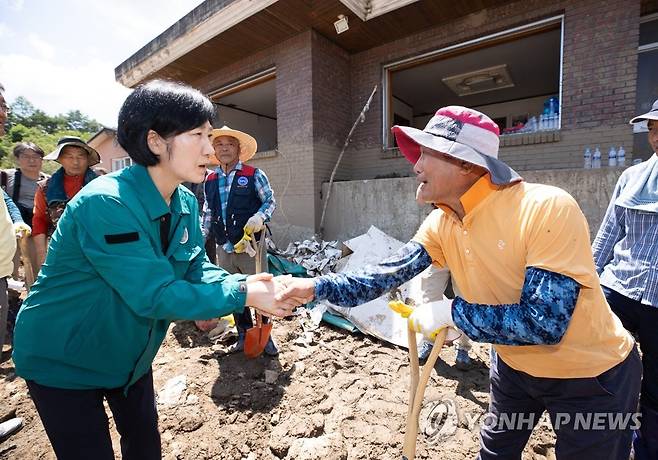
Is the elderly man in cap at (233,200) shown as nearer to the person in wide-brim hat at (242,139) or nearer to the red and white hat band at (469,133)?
the person in wide-brim hat at (242,139)

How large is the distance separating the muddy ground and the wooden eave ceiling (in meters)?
5.24

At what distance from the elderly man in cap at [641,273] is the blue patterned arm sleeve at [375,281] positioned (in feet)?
4.14

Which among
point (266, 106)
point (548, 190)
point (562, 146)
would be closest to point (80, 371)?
point (548, 190)

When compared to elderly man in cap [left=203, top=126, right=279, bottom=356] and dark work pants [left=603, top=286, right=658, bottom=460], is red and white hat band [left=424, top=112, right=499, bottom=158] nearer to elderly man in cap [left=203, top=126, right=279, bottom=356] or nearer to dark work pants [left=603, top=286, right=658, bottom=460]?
dark work pants [left=603, top=286, right=658, bottom=460]

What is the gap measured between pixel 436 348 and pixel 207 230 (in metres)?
3.17

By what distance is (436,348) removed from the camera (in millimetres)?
1450

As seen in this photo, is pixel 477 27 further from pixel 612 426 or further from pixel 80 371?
pixel 80 371

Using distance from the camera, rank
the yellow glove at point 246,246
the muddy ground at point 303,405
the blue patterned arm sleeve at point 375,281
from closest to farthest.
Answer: the blue patterned arm sleeve at point 375,281
the muddy ground at point 303,405
the yellow glove at point 246,246

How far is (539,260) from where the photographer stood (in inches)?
46.0

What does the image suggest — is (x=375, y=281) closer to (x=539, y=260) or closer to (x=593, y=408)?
(x=539, y=260)

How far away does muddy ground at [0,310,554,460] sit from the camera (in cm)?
235

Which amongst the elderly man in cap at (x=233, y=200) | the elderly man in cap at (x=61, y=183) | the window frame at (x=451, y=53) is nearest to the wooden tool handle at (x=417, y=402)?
the elderly man in cap at (x=233, y=200)

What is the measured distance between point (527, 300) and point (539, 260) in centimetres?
14

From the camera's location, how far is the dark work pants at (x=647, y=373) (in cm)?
193
